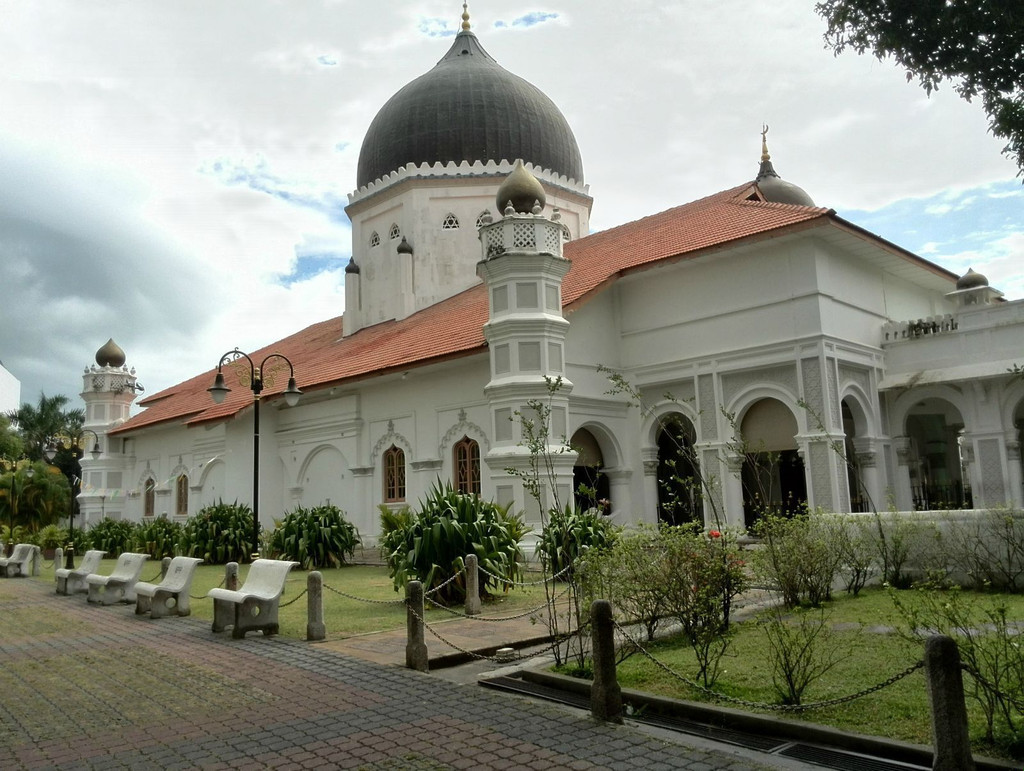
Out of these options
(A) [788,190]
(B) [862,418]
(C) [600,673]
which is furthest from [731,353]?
(C) [600,673]

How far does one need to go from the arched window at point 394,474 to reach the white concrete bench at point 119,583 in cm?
806

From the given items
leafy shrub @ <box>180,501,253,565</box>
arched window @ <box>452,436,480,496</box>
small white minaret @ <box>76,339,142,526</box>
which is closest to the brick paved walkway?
arched window @ <box>452,436,480,496</box>

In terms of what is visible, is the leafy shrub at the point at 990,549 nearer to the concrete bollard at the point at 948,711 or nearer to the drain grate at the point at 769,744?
the drain grate at the point at 769,744

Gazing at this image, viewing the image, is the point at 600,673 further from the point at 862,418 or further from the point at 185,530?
the point at 185,530

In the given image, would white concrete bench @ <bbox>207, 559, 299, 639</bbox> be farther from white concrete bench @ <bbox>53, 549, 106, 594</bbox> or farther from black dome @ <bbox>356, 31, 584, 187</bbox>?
black dome @ <bbox>356, 31, 584, 187</bbox>

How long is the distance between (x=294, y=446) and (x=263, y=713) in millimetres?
18408

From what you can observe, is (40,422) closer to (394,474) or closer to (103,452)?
(103,452)

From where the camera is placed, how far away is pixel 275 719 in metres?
6.00

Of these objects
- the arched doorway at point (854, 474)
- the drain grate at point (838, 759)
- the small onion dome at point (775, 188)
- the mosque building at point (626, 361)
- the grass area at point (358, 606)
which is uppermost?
the small onion dome at point (775, 188)

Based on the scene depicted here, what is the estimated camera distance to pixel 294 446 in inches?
947

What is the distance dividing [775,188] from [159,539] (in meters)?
19.4

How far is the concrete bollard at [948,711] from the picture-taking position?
13.6 ft

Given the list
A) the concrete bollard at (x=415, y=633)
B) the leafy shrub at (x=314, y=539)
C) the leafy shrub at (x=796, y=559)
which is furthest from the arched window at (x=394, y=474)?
the concrete bollard at (x=415, y=633)

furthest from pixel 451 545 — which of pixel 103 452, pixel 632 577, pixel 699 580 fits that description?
pixel 103 452
